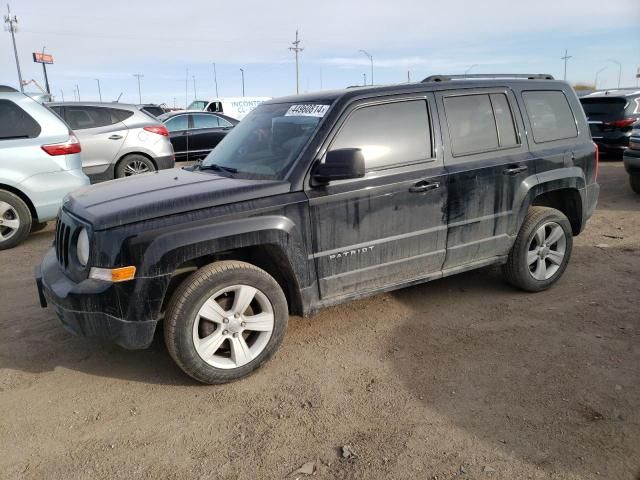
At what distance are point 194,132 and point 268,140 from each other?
10.3 m

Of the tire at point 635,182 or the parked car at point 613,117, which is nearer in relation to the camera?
the tire at point 635,182

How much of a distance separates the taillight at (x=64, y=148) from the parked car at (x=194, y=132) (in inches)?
270

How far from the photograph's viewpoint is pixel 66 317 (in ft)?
9.94

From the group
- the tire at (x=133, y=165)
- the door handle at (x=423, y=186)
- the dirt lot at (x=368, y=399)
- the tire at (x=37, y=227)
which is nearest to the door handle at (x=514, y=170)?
the door handle at (x=423, y=186)

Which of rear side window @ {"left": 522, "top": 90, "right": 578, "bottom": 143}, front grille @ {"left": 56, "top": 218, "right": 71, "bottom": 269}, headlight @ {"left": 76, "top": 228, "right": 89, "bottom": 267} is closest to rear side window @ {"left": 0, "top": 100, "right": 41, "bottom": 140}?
front grille @ {"left": 56, "top": 218, "right": 71, "bottom": 269}

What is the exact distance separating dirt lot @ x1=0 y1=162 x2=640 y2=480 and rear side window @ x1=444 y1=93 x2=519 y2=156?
133 cm

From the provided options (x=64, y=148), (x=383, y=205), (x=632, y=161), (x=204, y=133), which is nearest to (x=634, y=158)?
(x=632, y=161)

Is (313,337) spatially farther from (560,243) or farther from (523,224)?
(560,243)

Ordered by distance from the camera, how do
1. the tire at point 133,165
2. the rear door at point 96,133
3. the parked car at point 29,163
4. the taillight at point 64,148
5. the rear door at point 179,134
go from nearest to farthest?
1. the parked car at point 29,163
2. the taillight at point 64,148
3. the rear door at point 96,133
4. the tire at point 133,165
5. the rear door at point 179,134

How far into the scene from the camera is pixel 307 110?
3729mm

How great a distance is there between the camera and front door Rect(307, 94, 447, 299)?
3.39 metres

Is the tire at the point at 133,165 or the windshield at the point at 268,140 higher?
the windshield at the point at 268,140

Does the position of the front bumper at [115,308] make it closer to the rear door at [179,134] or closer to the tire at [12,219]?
the tire at [12,219]

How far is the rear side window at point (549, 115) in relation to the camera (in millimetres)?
4344
